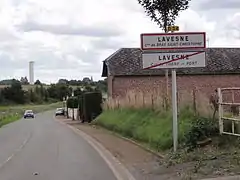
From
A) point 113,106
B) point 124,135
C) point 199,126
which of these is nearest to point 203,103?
point 199,126

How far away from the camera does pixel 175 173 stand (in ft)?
41.6

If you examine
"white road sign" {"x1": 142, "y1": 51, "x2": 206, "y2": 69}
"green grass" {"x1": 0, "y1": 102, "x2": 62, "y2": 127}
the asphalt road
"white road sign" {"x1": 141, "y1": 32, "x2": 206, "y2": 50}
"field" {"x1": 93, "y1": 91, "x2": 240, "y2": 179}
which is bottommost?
"green grass" {"x1": 0, "y1": 102, "x2": 62, "y2": 127}

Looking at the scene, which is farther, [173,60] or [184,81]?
[184,81]

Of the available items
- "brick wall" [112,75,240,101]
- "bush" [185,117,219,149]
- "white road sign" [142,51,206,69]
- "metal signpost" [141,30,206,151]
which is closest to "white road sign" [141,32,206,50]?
"metal signpost" [141,30,206,151]

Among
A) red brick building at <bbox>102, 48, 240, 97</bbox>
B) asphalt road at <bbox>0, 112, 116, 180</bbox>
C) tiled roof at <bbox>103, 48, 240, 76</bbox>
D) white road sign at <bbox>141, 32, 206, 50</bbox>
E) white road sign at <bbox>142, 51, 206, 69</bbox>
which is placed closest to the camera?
asphalt road at <bbox>0, 112, 116, 180</bbox>

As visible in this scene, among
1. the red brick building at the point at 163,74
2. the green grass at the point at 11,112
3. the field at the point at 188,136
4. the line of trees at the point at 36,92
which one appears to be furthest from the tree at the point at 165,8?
the line of trees at the point at 36,92

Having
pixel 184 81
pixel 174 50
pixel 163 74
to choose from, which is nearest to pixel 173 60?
pixel 174 50

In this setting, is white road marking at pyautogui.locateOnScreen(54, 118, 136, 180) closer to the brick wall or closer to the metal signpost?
the metal signpost

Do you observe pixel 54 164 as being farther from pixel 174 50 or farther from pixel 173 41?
pixel 173 41

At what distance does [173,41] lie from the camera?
16250 millimetres

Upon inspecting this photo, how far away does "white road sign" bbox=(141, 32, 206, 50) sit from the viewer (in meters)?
16.1

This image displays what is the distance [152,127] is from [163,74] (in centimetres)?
3216

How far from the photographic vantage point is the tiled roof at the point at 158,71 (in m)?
53.3

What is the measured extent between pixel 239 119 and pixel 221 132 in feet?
3.41
